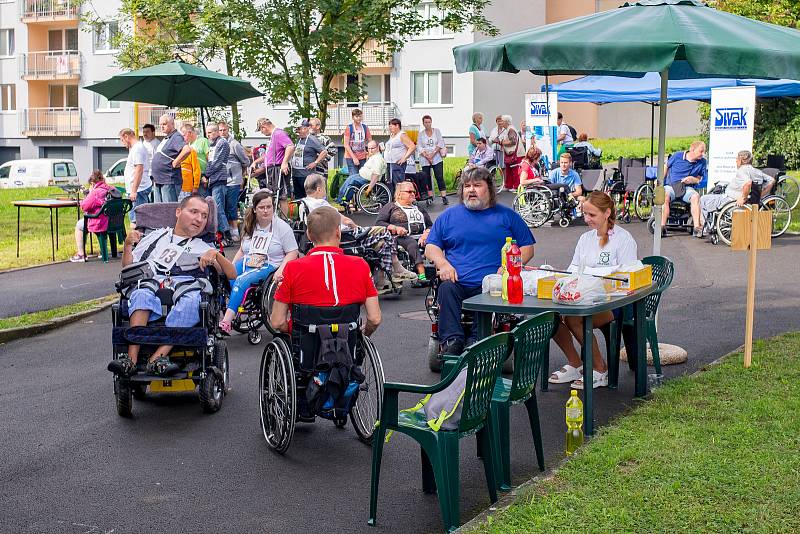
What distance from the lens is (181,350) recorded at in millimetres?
8133

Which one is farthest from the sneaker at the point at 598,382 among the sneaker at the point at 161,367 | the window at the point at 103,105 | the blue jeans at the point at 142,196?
the window at the point at 103,105

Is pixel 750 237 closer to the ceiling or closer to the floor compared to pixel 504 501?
closer to the ceiling

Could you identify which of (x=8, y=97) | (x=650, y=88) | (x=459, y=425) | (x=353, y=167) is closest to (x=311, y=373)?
(x=459, y=425)

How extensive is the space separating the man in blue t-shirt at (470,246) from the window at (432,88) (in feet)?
137

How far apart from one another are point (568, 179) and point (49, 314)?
1161cm

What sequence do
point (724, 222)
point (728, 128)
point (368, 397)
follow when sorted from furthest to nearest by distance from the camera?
point (728, 128)
point (724, 222)
point (368, 397)

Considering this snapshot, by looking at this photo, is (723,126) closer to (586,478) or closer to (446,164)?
(586,478)

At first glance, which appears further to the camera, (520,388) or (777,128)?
(777,128)

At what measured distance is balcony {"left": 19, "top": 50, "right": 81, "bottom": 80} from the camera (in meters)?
58.8

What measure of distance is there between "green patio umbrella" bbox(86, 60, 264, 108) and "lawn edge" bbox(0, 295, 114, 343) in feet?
16.4

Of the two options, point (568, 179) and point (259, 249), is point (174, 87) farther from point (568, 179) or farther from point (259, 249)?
point (568, 179)

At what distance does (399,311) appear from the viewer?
12641 mm

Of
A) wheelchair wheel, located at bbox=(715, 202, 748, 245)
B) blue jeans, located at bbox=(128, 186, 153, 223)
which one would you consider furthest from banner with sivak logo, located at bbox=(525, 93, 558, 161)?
blue jeans, located at bbox=(128, 186, 153, 223)

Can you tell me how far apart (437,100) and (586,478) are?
4569cm
